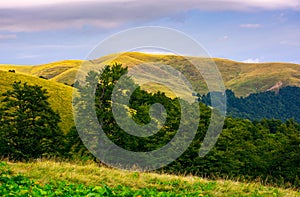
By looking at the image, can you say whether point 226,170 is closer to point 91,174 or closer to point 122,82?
point 122,82

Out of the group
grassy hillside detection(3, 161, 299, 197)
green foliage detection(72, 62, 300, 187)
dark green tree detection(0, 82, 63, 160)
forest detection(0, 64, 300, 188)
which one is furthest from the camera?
dark green tree detection(0, 82, 63, 160)

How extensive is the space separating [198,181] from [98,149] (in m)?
41.4

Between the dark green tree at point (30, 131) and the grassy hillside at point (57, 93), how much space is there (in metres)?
20.1

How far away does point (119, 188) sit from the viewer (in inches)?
710

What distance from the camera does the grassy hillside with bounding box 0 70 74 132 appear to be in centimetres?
10012

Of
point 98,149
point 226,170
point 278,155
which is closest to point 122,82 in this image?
point 98,149

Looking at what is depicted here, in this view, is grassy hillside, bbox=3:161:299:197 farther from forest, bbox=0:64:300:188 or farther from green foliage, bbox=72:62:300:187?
green foliage, bbox=72:62:300:187

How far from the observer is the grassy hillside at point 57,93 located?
10012 cm

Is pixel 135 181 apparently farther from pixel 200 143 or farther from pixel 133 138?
pixel 200 143

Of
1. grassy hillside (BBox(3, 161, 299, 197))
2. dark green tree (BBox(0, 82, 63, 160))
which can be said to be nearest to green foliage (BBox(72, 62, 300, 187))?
dark green tree (BBox(0, 82, 63, 160))

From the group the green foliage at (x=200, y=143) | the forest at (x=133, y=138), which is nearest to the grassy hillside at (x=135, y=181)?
the forest at (x=133, y=138)

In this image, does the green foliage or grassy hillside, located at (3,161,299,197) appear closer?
grassy hillside, located at (3,161,299,197)

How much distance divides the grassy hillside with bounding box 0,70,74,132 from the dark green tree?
20139mm

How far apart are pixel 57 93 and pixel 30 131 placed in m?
43.9
